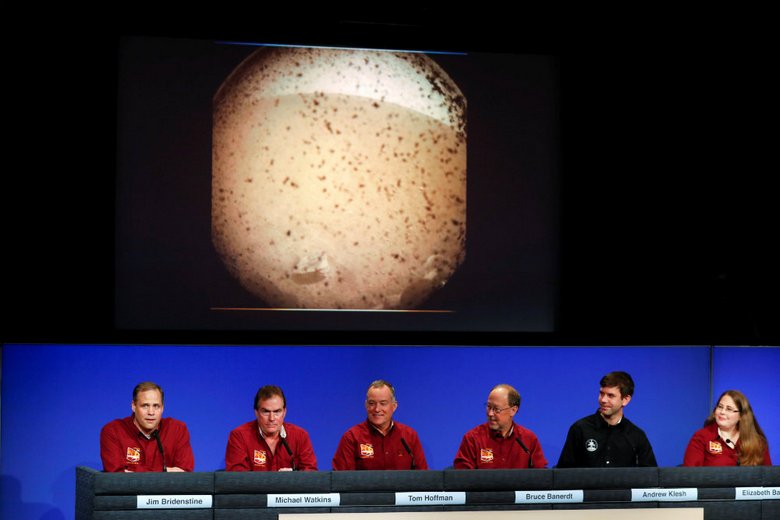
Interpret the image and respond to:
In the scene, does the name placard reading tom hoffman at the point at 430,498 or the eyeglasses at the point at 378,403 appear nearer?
the name placard reading tom hoffman at the point at 430,498

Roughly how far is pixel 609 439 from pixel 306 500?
1.81 meters

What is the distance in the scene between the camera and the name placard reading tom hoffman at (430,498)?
195 inches

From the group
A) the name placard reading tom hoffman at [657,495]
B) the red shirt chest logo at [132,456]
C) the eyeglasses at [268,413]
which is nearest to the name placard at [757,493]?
the name placard reading tom hoffman at [657,495]

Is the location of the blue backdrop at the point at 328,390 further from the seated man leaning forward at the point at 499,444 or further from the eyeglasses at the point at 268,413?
the eyeglasses at the point at 268,413

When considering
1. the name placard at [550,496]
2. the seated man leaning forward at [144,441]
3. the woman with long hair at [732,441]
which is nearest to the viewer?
the name placard at [550,496]

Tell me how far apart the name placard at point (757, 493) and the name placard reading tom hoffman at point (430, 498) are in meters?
1.40

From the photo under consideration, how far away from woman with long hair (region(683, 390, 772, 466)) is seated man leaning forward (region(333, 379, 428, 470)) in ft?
5.08

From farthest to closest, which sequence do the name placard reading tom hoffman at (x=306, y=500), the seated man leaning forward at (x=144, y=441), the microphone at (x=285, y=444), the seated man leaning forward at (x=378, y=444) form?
the seated man leaning forward at (x=378, y=444) < the microphone at (x=285, y=444) < the seated man leaning forward at (x=144, y=441) < the name placard reading tom hoffman at (x=306, y=500)

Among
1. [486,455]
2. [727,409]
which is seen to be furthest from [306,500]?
[727,409]

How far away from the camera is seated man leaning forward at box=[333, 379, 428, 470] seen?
5555mm

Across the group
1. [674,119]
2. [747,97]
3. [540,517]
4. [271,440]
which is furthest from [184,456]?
[747,97]

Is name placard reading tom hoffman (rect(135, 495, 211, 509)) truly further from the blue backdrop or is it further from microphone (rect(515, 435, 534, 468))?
the blue backdrop

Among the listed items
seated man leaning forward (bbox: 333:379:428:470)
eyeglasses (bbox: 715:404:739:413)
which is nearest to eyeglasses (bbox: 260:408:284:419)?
seated man leaning forward (bbox: 333:379:428:470)

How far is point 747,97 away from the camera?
6742 millimetres
